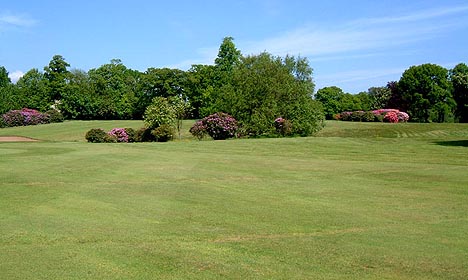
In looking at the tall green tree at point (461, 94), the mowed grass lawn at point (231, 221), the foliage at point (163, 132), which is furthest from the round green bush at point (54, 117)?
the tall green tree at point (461, 94)

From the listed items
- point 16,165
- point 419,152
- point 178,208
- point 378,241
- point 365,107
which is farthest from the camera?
point 365,107

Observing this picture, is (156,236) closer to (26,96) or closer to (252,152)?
(252,152)

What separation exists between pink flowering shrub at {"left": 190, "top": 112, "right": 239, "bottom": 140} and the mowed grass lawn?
21862 mm

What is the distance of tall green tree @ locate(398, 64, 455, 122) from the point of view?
88.3 metres

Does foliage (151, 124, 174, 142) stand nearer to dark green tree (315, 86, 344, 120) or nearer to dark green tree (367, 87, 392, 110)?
dark green tree (315, 86, 344, 120)

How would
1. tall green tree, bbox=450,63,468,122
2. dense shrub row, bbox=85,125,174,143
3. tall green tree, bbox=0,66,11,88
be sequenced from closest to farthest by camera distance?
dense shrub row, bbox=85,125,174,143 → tall green tree, bbox=450,63,468,122 → tall green tree, bbox=0,66,11,88

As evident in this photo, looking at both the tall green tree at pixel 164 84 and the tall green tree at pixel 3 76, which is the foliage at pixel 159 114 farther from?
the tall green tree at pixel 3 76

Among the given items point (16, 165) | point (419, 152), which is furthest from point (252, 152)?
point (16, 165)

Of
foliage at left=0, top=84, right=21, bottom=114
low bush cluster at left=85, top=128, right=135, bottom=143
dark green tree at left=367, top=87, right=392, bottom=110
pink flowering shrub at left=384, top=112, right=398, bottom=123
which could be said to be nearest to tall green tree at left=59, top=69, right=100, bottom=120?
foliage at left=0, top=84, right=21, bottom=114

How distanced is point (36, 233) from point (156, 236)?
86.2 inches

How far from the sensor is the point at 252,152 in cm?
2962

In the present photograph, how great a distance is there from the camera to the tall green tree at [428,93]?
88312 mm

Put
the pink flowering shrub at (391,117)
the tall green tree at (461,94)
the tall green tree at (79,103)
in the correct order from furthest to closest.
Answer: the tall green tree at (79,103) → the tall green tree at (461,94) → the pink flowering shrub at (391,117)

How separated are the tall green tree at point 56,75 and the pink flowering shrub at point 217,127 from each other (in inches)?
2428
